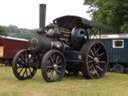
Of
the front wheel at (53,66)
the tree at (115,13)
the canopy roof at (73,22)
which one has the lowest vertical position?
the front wheel at (53,66)

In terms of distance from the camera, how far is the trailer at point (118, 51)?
27406 millimetres

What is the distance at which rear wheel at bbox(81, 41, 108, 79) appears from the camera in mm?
16234

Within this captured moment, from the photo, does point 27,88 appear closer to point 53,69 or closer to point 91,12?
point 53,69

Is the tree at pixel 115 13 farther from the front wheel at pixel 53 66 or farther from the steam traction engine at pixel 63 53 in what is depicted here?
the front wheel at pixel 53 66

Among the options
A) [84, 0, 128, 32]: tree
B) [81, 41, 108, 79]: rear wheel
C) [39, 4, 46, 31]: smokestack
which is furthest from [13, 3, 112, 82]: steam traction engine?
[84, 0, 128, 32]: tree

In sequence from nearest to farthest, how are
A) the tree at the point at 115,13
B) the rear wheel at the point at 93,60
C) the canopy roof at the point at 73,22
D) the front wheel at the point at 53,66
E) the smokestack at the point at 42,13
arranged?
the front wheel at the point at 53,66 → the smokestack at the point at 42,13 → the rear wheel at the point at 93,60 → the canopy roof at the point at 73,22 → the tree at the point at 115,13

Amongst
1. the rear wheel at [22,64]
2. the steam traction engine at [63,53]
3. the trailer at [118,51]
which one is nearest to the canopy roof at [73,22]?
the steam traction engine at [63,53]

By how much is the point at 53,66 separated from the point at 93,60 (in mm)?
2169

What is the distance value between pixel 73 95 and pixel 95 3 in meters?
30.3

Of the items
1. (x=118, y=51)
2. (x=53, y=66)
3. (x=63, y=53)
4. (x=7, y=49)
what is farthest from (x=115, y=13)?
(x=53, y=66)

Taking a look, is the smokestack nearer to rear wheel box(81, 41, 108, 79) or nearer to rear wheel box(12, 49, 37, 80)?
rear wheel box(12, 49, 37, 80)

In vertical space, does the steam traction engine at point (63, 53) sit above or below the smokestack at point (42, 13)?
below

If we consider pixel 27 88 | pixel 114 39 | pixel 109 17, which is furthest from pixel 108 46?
pixel 27 88

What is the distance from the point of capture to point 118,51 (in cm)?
2783
